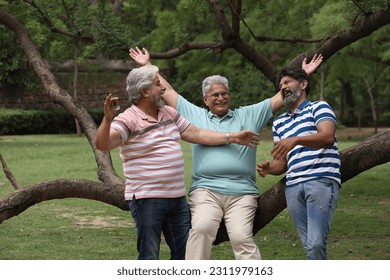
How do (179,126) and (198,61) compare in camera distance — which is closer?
(179,126)

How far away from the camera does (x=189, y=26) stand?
33344mm

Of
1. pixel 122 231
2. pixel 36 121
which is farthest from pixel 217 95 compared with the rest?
pixel 36 121

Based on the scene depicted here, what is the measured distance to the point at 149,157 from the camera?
5.96 meters

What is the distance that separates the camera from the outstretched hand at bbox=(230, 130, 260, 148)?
6191 millimetres

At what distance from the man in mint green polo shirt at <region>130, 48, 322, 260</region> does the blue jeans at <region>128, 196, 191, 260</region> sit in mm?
93

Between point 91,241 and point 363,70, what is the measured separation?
24433 millimetres

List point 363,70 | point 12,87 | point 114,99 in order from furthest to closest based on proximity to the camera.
A: point 12,87 < point 363,70 < point 114,99

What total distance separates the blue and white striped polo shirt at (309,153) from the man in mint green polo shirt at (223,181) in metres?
0.38

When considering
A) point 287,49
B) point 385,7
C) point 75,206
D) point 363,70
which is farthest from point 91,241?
point 363,70

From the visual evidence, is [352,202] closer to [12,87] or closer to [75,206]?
[75,206]

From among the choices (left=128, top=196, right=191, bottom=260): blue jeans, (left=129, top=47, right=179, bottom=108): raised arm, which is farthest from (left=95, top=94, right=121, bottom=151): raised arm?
(left=129, top=47, right=179, bottom=108): raised arm

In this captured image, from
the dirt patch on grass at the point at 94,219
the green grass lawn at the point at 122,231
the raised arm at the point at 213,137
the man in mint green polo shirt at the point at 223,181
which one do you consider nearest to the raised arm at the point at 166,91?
the man in mint green polo shirt at the point at 223,181

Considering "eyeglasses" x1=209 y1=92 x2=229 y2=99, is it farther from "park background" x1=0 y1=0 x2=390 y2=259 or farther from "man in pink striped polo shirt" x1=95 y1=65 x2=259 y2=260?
"park background" x1=0 y1=0 x2=390 y2=259

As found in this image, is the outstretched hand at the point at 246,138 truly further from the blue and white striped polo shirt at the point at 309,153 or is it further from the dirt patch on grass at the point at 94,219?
the dirt patch on grass at the point at 94,219
